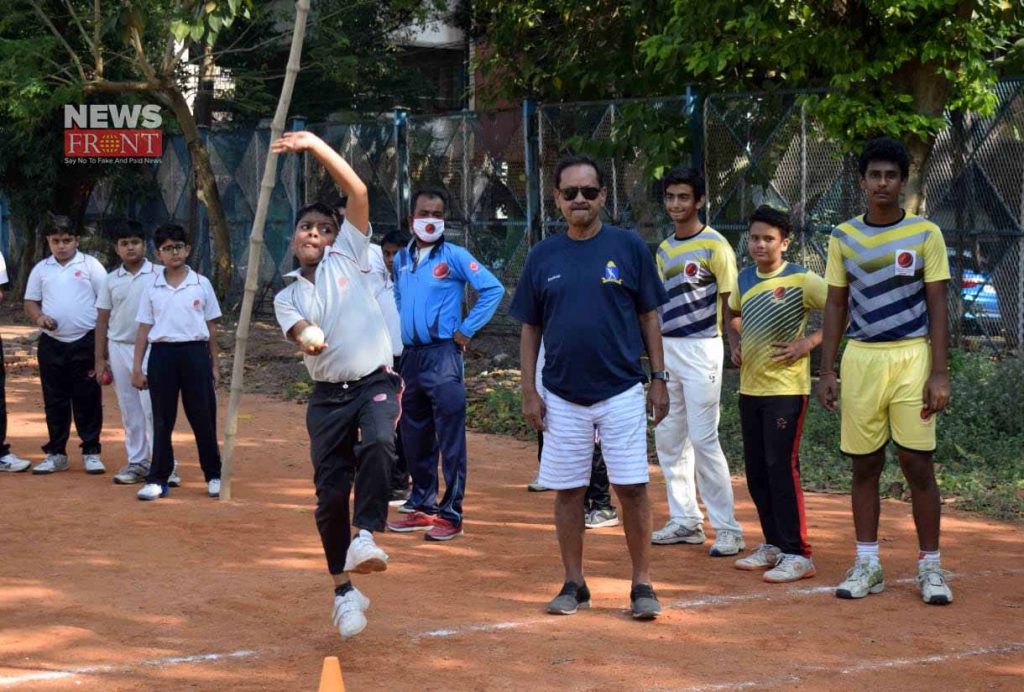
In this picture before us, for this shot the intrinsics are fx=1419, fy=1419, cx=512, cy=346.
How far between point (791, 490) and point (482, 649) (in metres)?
2.11

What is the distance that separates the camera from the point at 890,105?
44.1ft

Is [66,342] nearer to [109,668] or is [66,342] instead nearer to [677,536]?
[677,536]

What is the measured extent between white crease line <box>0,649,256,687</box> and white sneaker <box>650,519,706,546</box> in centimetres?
292

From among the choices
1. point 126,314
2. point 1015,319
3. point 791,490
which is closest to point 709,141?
point 1015,319

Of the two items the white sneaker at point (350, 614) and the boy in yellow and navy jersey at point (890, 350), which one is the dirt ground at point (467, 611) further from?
the boy in yellow and navy jersey at point (890, 350)

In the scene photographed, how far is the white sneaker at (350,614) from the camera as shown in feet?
19.7

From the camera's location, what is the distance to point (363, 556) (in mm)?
6105

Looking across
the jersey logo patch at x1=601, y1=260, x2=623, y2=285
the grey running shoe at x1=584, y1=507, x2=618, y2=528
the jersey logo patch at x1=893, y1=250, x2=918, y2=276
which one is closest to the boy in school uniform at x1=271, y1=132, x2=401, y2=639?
the jersey logo patch at x1=601, y1=260, x2=623, y2=285

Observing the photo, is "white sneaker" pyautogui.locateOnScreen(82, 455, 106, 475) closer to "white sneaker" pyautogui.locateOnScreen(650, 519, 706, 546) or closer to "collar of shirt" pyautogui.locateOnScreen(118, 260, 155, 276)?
"collar of shirt" pyautogui.locateOnScreen(118, 260, 155, 276)

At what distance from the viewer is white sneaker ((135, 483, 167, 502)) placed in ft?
31.7

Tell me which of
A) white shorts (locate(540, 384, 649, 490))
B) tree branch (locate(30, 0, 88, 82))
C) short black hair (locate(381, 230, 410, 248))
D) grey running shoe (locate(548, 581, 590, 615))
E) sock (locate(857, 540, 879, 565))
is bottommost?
grey running shoe (locate(548, 581, 590, 615))

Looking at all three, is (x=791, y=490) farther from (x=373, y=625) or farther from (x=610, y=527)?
A: (x=373, y=625)

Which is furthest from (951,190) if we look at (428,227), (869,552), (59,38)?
(59,38)

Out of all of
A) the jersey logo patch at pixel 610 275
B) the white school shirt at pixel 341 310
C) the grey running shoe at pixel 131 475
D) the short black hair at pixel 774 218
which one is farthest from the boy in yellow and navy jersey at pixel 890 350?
the grey running shoe at pixel 131 475
